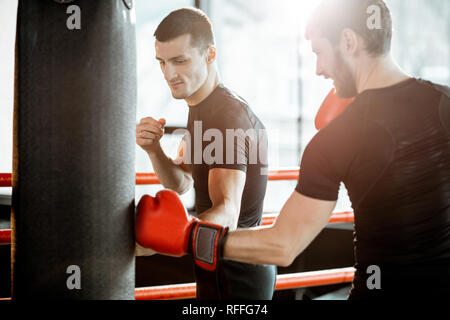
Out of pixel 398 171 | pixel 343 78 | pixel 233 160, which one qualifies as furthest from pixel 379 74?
pixel 233 160

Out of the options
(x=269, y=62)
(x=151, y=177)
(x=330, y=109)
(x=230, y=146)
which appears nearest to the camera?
(x=230, y=146)

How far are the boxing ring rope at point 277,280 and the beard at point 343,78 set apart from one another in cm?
78

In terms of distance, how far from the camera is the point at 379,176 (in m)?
1.01

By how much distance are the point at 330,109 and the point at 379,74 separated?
392 millimetres

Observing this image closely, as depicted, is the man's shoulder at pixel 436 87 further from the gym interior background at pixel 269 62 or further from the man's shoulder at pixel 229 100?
the gym interior background at pixel 269 62

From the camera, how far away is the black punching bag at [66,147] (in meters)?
0.91

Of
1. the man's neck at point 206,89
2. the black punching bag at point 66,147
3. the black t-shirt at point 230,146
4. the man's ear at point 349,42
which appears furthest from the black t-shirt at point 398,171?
the man's neck at point 206,89

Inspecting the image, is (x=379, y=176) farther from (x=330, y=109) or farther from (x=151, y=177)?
(x=151, y=177)

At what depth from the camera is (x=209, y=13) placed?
3.86 meters

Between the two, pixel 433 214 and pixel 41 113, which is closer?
pixel 41 113

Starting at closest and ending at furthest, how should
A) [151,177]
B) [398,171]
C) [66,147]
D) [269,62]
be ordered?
[66,147], [398,171], [151,177], [269,62]
